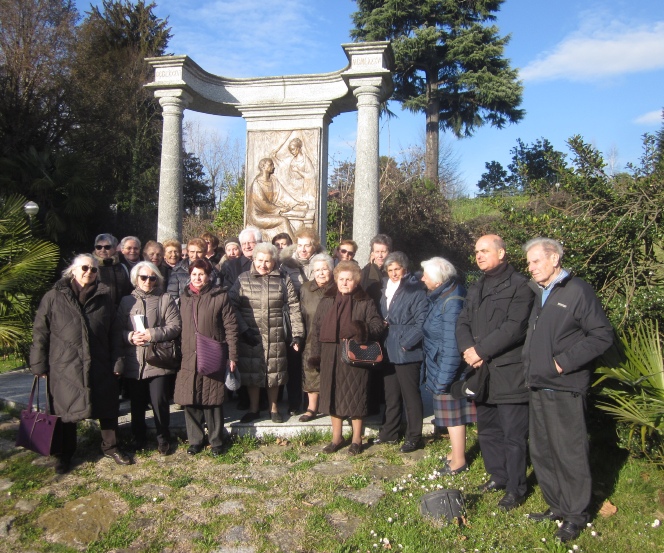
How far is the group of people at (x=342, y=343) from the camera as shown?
3.35 metres

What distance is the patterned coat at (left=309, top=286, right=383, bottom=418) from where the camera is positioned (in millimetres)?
4555

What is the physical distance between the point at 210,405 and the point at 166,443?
528mm

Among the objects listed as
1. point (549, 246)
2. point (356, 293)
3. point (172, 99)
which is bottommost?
point (356, 293)

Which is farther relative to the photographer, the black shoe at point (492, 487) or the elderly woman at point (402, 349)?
the elderly woman at point (402, 349)

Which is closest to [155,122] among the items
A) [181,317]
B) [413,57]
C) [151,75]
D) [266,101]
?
[151,75]

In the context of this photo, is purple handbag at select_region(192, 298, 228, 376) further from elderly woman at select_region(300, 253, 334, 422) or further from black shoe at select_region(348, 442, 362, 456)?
black shoe at select_region(348, 442, 362, 456)

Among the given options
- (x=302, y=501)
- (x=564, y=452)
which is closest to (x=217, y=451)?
(x=302, y=501)

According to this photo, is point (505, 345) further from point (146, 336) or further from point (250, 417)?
point (146, 336)

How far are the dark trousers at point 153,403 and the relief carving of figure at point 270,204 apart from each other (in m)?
5.30

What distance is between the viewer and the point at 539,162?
17656 mm

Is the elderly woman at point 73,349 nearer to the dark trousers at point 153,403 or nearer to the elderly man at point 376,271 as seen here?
the dark trousers at point 153,403

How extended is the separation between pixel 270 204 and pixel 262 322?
5.19 metres

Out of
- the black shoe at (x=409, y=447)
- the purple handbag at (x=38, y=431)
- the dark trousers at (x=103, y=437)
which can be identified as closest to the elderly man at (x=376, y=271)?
the black shoe at (x=409, y=447)

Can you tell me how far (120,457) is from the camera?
446 cm
